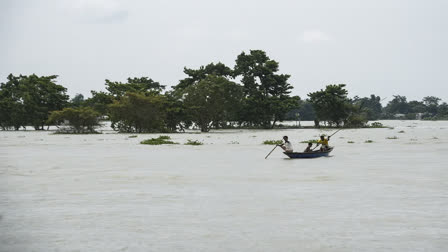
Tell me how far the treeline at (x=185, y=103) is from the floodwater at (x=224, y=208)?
37.1 m

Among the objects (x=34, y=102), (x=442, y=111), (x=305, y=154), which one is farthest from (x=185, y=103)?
(x=442, y=111)

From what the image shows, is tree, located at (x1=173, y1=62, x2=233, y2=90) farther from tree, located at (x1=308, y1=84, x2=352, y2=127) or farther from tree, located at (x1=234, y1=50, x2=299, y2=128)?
tree, located at (x1=308, y1=84, x2=352, y2=127)

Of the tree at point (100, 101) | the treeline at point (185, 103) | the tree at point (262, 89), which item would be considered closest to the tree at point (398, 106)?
the treeline at point (185, 103)

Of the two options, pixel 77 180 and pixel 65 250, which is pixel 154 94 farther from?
pixel 65 250

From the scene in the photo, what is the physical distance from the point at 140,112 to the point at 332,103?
98.7ft

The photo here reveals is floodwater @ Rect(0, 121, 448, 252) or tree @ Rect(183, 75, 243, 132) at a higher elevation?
tree @ Rect(183, 75, 243, 132)

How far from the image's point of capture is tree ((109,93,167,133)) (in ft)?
179

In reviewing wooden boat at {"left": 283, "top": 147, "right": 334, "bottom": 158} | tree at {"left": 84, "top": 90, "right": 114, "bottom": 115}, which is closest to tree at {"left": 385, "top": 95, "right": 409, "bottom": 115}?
tree at {"left": 84, "top": 90, "right": 114, "bottom": 115}

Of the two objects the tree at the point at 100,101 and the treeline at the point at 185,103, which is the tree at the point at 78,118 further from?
the tree at the point at 100,101

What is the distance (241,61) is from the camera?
7031 centimetres

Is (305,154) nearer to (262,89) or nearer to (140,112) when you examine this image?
(140,112)

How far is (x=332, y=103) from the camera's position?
236ft

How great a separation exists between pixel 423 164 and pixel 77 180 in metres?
14.0

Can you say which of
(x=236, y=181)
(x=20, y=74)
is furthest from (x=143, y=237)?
(x=20, y=74)
